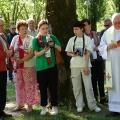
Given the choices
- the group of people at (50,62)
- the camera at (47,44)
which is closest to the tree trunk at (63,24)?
the group of people at (50,62)

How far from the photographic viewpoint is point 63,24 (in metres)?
7.15

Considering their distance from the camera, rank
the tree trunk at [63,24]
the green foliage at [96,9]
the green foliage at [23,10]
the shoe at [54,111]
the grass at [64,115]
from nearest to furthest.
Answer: the grass at [64,115]
the shoe at [54,111]
the tree trunk at [63,24]
the green foliage at [96,9]
the green foliage at [23,10]

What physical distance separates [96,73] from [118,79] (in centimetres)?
133

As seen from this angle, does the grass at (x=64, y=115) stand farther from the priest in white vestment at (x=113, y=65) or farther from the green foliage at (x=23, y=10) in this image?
the green foliage at (x=23, y=10)

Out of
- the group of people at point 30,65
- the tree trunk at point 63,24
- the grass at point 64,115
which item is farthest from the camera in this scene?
the tree trunk at point 63,24

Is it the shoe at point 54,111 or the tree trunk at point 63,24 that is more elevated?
the tree trunk at point 63,24

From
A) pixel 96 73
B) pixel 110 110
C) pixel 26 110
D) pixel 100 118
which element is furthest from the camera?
pixel 96 73

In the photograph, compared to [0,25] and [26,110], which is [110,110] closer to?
[26,110]

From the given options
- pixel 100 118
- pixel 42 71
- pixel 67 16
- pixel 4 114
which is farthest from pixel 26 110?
pixel 67 16

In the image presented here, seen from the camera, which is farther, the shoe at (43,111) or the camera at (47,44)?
the shoe at (43,111)

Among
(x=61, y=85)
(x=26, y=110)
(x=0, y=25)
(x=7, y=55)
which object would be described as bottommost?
(x=26, y=110)

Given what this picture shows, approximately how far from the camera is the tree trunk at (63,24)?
23.4 ft

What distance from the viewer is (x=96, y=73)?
7609 millimetres

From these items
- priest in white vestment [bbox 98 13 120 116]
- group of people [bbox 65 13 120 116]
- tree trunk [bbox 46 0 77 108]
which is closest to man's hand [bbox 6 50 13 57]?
group of people [bbox 65 13 120 116]
